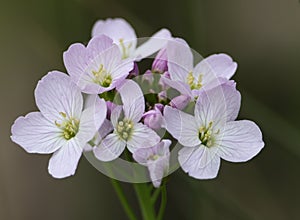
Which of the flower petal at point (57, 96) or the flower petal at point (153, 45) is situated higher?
the flower petal at point (57, 96)

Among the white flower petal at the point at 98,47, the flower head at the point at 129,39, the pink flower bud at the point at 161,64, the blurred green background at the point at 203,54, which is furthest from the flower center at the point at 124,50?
the blurred green background at the point at 203,54

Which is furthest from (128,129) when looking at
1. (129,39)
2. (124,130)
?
(129,39)

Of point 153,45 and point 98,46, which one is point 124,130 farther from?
point 153,45

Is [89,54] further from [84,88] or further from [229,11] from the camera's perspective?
[229,11]

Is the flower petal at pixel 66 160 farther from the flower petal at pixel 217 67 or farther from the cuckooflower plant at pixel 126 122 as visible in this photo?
the flower petal at pixel 217 67

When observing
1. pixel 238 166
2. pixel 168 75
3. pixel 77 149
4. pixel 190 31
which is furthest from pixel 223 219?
pixel 77 149

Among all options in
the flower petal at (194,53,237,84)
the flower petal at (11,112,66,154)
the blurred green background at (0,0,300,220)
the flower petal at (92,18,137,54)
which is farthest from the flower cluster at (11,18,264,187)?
the blurred green background at (0,0,300,220)

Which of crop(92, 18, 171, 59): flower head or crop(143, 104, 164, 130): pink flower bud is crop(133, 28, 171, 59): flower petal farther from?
crop(143, 104, 164, 130): pink flower bud
